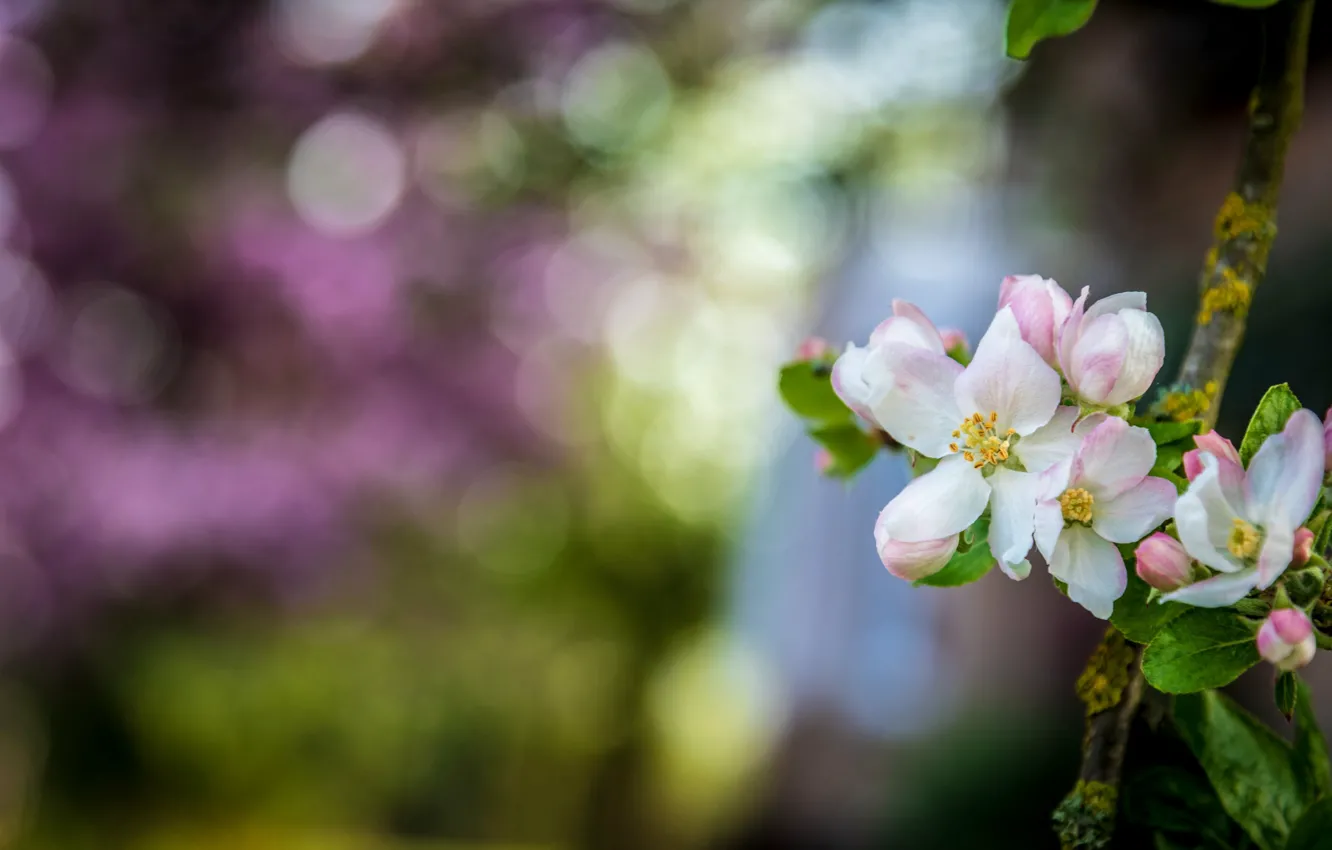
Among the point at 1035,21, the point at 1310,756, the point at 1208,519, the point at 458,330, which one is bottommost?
the point at 458,330

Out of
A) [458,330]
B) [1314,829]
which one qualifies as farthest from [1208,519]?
[458,330]

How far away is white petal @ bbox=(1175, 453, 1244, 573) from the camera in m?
0.22

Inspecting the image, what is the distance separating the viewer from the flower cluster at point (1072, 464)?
0.23 meters

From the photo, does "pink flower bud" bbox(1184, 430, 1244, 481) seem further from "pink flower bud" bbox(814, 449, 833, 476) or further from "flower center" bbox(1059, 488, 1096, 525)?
"pink flower bud" bbox(814, 449, 833, 476)

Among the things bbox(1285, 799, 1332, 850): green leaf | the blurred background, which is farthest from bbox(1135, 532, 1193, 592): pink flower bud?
the blurred background

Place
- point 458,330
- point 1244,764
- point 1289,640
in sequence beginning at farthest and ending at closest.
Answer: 1. point 458,330
2. point 1244,764
3. point 1289,640

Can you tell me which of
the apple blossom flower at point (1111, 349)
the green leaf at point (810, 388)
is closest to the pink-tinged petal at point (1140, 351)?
the apple blossom flower at point (1111, 349)

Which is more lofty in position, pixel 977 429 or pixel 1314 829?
pixel 977 429

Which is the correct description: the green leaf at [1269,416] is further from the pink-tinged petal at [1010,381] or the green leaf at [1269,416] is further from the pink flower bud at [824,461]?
the pink flower bud at [824,461]

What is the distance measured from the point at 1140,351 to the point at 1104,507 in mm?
38

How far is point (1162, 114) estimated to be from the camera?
139 centimetres

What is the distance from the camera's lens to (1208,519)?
0.75 ft

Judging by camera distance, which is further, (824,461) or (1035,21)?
(824,461)

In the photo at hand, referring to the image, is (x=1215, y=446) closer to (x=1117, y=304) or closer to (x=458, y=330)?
(x=1117, y=304)
